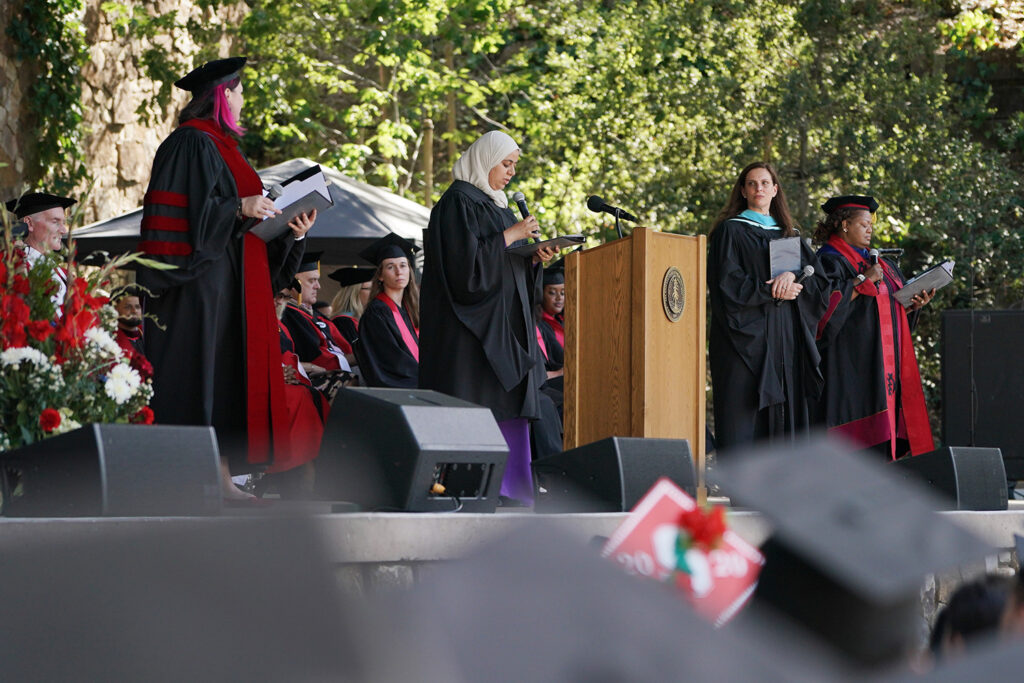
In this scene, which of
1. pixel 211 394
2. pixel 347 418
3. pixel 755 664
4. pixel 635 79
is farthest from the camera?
pixel 635 79

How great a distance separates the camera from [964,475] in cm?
520

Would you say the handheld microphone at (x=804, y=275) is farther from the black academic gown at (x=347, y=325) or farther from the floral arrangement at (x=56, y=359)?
the floral arrangement at (x=56, y=359)

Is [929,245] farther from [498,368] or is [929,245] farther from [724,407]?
[498,368]

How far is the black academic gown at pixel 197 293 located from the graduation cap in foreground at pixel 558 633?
387cm

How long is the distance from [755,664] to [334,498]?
10.3ft

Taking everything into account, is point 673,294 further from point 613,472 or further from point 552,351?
point 552,351

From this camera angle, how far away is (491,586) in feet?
3.34

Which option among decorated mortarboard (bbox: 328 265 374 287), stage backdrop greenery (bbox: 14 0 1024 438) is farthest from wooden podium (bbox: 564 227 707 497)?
stage backdrop greenery (bbox: 14 0 1024 438)

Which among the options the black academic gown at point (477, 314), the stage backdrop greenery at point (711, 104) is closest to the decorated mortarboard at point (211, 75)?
the black academic gown at point (477, 314)

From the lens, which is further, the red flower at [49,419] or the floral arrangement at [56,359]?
the floral arrangement at [56,359]

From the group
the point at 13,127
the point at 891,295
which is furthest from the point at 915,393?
the point at 13,127

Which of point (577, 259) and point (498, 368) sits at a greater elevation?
point (577, 259)

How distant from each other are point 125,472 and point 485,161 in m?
2.70

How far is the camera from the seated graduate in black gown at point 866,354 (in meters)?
6.62
